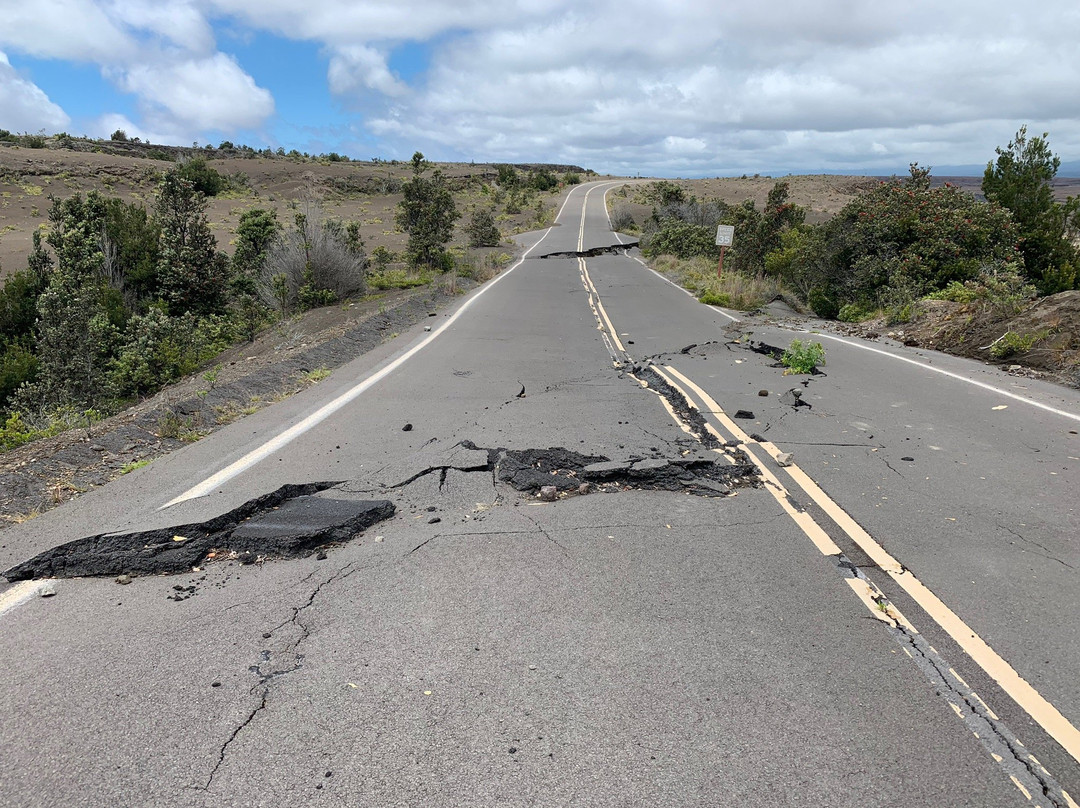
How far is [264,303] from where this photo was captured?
61.2ft

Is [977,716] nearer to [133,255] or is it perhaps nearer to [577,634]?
→ [577,634]

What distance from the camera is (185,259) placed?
1938 centimetres

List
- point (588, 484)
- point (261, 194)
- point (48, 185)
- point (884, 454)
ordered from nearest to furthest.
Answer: point (588, 484)
point (884, 454)
point (48, 185)
point (261, 194)

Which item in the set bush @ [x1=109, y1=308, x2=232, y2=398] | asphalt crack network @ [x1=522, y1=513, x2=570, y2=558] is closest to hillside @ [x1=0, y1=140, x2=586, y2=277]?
bush @ [x1=109, y1=308, x2=232, y2=398]

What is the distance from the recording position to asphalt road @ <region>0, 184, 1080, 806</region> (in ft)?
8.32

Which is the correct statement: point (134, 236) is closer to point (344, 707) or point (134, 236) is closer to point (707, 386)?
point (707, 386)

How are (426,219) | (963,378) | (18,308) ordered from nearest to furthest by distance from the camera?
(963,378), (18,308), (426,219)

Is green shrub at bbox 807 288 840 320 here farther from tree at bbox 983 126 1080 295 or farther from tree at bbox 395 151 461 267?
tree at bbox 395 151 461 267

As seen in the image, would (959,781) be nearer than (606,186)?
Yes

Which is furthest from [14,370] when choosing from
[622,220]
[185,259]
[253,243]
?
[622,220]

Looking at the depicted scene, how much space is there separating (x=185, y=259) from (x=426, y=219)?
911cm

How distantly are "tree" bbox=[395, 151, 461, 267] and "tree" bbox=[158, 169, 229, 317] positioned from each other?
25.2 feet

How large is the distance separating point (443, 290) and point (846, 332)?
36.7 ft

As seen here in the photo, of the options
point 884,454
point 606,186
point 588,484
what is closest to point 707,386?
point 884,454
